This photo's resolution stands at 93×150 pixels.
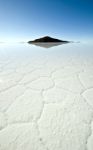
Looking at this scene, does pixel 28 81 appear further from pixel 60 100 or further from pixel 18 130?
pixel 18 130

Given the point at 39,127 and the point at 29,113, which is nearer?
the point at 39,127

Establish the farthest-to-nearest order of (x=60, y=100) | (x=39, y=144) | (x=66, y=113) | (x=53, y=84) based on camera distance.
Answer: (x=53, y=84)
(x=60, y=100)
(x=66, y=113)
(x=39, y=144)

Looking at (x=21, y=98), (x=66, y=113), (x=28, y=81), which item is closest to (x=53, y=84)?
(x=28, y=81)

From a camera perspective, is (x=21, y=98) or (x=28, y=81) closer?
(x=21, y=98)

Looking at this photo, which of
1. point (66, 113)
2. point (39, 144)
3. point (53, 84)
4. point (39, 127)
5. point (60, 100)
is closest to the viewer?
point (39, 144)

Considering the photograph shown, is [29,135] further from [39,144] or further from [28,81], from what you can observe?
[28,81]

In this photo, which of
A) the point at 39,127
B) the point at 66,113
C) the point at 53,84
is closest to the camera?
the point at 39,127

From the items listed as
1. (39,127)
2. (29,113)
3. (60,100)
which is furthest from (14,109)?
(60,100)

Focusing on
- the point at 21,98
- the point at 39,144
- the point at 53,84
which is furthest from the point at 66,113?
the point at 53,84
